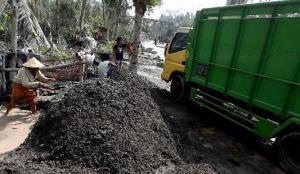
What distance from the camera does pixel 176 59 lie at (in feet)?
31.7

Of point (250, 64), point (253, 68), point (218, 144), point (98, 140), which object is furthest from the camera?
point (218, 144)

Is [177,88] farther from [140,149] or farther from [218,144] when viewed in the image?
[140,149]

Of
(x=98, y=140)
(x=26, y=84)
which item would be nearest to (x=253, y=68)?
(x=98, y=140)

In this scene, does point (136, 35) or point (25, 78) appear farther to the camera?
point (136, 35)

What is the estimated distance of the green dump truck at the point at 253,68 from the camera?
18.3ft

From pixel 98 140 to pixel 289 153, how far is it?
3262 mm

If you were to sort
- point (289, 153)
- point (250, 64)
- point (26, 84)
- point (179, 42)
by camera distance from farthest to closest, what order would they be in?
1. point (179, 42)
2. point (26, 84)
3. point (250, 64)
4. point (289, 153)

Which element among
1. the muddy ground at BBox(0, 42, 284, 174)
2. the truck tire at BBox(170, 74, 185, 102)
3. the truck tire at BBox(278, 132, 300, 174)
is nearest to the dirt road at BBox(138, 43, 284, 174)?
the muddy ground at BBox(0, 42, 284, 174)

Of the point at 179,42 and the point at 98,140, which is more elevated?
the point at 179,42

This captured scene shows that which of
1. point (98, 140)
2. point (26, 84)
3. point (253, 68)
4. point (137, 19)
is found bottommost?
point (98, 140)

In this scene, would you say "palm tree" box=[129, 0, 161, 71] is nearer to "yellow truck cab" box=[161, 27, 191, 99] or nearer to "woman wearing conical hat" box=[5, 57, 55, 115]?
"yellow truck cab" box=[161, 27, 191, 99]

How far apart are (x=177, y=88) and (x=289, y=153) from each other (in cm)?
444

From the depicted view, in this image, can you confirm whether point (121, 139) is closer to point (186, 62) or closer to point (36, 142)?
point (36, 142)

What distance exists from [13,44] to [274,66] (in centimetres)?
620
